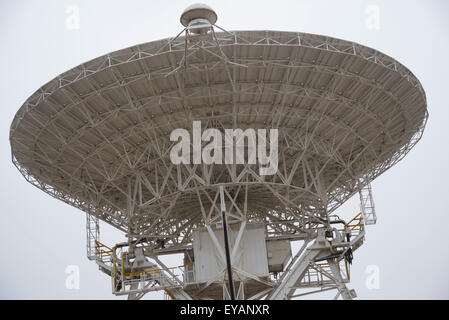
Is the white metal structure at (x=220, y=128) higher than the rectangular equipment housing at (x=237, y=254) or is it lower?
higher

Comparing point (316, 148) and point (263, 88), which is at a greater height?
point (263, 88)

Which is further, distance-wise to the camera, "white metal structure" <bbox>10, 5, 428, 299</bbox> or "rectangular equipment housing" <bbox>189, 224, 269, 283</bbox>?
"rectangular equipment housing" <bbox>189, 224, 269, 283</bbox>

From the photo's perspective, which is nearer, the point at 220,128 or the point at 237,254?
the point at 220,128

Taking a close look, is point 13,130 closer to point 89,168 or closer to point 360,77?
point 89,168

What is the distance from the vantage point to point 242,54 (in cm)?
2742

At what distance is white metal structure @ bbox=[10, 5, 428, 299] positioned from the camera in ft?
90.9

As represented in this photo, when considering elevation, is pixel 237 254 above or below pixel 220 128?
below

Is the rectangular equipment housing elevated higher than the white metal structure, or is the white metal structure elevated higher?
the white metal structure

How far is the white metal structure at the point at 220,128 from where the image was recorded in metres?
27.7

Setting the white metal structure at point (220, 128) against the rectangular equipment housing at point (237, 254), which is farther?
the rectangular equipment housing at point (237, 254)

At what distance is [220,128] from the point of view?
101 feet

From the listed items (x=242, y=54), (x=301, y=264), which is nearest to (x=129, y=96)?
(x=242, y=54)

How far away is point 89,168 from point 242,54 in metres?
11.3
